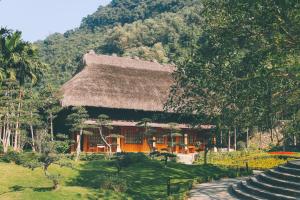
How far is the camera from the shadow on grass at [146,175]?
77.8ft

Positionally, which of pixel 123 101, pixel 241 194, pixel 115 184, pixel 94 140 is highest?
pixel 123 101

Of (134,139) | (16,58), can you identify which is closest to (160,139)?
(134,139)

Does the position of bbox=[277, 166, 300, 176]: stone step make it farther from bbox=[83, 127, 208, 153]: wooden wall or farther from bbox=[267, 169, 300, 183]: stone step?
bbox=[83, 127, 208, 153]: wooden wall

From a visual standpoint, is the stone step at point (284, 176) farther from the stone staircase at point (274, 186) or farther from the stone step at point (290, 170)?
the stone step at point (290, 170)

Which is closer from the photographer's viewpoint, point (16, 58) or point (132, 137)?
point (16, 58)

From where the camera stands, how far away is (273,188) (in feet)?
70.1

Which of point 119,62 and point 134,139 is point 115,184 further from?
point 119,62

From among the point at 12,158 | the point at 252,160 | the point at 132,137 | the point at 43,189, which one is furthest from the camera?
the point at 132,137

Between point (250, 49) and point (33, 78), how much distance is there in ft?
91.0

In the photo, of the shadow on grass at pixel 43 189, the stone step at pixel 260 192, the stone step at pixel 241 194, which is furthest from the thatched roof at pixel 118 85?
the stone step at pixel 260 192

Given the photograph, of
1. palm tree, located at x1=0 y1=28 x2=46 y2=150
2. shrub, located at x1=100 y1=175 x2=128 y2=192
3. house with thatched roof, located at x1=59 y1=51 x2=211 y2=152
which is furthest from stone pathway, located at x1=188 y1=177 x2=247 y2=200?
palm tree, located at x1=0 y1=28 x2=46 y2=150

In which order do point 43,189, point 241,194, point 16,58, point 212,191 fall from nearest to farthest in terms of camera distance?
point 241,194
point 43,189
point 212,191
point 16,58

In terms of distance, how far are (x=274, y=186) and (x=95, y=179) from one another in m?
10.6

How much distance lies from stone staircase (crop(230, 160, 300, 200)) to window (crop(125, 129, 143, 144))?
21293 millimetres
